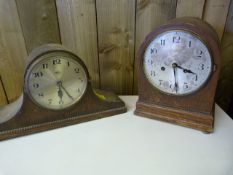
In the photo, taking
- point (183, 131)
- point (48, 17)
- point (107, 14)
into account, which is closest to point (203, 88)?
point (183, 131)

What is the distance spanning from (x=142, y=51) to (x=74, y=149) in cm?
36

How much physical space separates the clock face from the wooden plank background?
0.18 m

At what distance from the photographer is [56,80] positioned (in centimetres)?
65

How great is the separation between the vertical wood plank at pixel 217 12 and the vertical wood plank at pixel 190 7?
0.07ft

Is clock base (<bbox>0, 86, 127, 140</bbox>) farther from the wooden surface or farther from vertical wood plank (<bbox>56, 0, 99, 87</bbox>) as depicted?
vertical wood plank (<bbox>56, 0, 99, 87</bbox>)

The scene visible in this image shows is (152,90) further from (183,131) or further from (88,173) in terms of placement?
(88,173)

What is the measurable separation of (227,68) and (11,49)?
33.6 inches

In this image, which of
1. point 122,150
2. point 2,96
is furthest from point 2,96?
point 122,150

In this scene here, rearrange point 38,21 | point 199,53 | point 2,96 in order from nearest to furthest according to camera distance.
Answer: point 199,53 < point 38,21 < point 2,96

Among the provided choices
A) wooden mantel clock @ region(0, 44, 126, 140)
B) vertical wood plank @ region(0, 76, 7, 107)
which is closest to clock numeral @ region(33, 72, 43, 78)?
wooden mantel clock @ region(0, 44, 126, 140)

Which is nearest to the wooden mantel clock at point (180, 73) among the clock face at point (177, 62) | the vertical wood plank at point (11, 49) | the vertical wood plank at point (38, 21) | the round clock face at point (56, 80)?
the clock face at point (177, 62)

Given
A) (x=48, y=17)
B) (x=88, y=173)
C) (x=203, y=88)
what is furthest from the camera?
(x=48, y=17)

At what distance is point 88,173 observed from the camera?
0.54 meters

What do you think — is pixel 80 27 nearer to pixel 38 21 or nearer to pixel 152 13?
pixel 38 21
